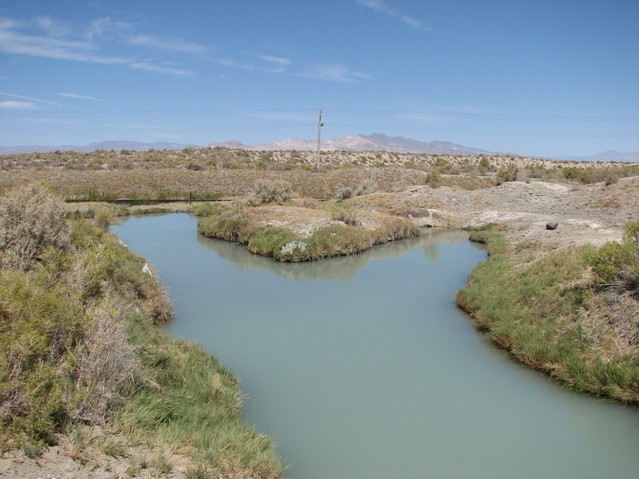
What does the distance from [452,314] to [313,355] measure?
14.7 ft

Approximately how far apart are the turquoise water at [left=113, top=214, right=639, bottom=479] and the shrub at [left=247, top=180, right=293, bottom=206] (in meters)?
14.8

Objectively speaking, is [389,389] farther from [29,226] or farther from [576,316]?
[29,226]

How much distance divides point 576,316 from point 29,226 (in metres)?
11.0

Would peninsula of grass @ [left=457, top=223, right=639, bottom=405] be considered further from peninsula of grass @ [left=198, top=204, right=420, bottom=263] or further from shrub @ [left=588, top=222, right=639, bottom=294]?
peninsula of grass @ [left=198, top=204, right=420, bottom=263]

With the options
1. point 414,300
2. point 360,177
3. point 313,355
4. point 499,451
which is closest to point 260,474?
point 499,451

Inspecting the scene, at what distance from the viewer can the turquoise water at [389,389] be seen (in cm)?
576

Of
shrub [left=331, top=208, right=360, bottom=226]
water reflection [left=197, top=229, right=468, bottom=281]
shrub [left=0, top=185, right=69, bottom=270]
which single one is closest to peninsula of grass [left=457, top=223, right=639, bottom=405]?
water reflection [left=197, top=229, right=468, bottom=281]

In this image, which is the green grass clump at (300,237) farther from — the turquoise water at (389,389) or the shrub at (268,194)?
the shrub at (268,194)

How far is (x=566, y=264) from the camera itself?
35.8 feet

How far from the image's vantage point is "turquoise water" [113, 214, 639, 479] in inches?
227

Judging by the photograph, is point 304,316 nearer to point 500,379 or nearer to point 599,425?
point 500,379

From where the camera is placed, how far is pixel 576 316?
8.54 metres

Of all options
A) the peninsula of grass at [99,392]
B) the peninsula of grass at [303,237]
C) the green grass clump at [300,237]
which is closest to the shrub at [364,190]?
the peninsula of grass at [303,237]

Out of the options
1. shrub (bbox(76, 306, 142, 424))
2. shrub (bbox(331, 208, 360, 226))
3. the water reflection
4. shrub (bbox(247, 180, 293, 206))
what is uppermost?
shrub (bbox(247, 180, 293, 206))
